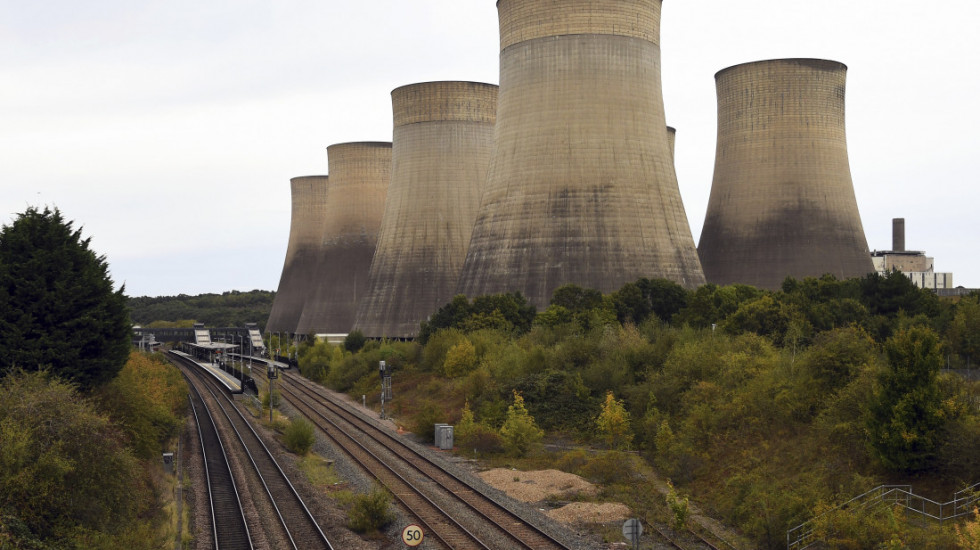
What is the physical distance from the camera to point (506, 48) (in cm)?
4078

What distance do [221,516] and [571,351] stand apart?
14961mm

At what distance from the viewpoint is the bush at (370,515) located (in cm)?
1608

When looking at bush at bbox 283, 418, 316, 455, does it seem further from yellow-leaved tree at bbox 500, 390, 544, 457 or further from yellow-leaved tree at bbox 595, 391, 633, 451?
yellow-leaved tree at bbox 595, 391, 633, 451

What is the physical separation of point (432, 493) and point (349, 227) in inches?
1929

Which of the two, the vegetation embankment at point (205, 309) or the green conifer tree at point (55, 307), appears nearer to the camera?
the green conifer tree at point (55, 307)

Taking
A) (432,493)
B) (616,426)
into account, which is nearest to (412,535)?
(432,493)

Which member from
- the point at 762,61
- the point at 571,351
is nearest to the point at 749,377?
the point at 571,351

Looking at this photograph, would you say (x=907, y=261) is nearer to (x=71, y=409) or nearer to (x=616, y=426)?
(x=616, y=426)

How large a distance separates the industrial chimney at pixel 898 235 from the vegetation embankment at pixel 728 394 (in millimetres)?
34618

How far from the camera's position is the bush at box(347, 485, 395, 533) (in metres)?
16.1

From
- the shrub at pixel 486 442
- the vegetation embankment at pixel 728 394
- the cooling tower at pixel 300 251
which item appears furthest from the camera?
the cooling tower at pixel 300 251

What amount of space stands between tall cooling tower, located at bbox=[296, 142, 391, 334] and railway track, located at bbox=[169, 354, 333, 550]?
3199cm

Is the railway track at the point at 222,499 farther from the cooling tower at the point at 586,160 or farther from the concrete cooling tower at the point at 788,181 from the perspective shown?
the concrete cooling tower at the point at 788,181

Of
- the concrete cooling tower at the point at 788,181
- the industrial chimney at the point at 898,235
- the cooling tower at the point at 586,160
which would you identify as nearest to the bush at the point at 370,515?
the cooling tower at the point at 586,160
